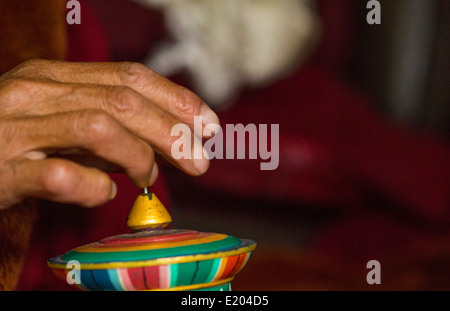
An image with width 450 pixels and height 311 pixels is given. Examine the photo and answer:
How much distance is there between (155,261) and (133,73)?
0.59 ft

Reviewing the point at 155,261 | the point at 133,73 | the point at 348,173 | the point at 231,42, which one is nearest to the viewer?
the point at 155,261

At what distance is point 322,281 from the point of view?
1038 millimetres

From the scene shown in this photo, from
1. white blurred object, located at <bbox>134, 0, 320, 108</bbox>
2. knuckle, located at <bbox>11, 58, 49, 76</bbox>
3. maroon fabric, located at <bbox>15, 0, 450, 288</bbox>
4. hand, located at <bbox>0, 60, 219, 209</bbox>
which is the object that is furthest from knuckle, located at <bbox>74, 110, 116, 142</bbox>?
white blurred object, located at <bbox>134, 0, 320, 108</bbox>

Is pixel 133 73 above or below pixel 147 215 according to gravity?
above

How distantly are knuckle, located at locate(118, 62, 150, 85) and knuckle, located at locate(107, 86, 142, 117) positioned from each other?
0.05 meters

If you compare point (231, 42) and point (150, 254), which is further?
point (231, 42)

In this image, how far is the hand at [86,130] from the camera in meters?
0.46

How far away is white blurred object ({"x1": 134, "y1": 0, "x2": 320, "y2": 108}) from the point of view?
2037 millimetres

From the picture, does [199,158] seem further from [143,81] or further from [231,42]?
[231,42]

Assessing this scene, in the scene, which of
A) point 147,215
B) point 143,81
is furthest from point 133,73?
point 147,215

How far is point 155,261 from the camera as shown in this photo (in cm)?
44

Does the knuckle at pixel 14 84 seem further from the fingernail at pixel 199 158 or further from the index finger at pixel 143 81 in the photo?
Answer: the fingernail at pixel 199 158
